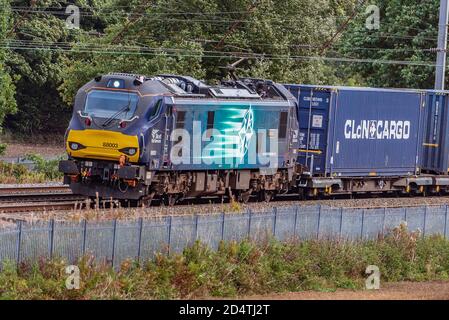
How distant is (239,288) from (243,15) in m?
24.2

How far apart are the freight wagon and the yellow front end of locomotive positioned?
26.3 feet

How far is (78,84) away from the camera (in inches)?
1919

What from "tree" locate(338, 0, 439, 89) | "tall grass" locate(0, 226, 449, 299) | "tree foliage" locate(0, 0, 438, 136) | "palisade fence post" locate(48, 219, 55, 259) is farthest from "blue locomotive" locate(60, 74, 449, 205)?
"tree" locate(338, 0, 439, 89)

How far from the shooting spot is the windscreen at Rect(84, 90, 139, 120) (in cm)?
2906

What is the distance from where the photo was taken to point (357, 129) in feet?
117

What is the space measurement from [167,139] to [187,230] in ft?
17.6

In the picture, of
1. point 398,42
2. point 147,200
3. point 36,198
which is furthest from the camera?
point 398,42

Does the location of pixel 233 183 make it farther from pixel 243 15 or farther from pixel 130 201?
pixel 243 15

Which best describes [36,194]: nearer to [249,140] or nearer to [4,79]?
[249,140]

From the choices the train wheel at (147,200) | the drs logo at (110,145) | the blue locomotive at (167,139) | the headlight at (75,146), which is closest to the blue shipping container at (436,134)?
the blue locomotive at (167,139)

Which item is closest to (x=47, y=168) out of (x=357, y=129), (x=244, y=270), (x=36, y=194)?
(x=36, y=194)

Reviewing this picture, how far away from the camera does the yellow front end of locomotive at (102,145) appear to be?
2870cm

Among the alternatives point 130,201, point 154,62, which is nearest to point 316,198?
point 130,201

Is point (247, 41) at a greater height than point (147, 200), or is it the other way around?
point (247, 41)
